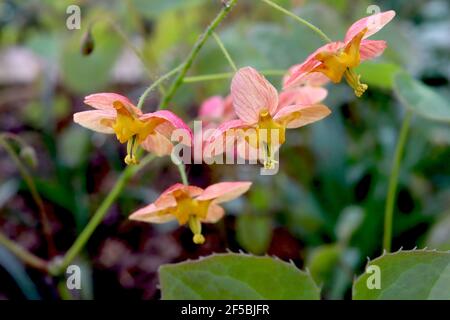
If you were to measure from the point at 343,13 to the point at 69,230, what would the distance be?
83cm

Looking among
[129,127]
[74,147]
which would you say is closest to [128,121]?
[129,127]

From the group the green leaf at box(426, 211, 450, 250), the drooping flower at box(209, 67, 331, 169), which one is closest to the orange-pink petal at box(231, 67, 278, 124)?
the drooping flower at box(209, 67, 331, 169)

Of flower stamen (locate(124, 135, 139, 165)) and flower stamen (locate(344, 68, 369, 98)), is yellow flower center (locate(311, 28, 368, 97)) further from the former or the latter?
flower stamen (locate(124, 135, 139, 165))

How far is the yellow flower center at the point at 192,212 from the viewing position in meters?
0.66

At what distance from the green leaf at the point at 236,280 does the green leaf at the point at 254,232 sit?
1.66ft

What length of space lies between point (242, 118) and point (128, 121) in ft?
0.36

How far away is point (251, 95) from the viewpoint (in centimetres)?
59

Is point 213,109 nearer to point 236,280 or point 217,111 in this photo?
point 217,111

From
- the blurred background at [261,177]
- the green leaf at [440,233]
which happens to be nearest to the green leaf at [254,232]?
the blurred background at [261,177]

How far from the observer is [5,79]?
211 centimetres

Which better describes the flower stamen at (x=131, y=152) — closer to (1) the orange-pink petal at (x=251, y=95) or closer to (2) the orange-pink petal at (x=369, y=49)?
(1) the orange-pink petal at (x=251, y=95)

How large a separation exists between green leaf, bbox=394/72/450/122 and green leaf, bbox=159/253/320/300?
289mm
